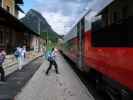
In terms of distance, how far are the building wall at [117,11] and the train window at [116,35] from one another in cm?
12

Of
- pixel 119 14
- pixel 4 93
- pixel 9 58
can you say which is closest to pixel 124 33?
pixel 119 14

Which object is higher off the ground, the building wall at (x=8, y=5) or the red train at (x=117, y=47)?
the building wall at (x=8, y=5)

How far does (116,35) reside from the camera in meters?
9.41

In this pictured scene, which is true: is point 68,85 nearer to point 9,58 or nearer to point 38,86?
point 38,86

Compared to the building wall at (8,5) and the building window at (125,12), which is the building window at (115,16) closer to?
the building window at (125,12)

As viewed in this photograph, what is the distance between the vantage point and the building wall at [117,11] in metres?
8.36

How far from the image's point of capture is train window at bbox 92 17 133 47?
8305 mm

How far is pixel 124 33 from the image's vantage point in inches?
342

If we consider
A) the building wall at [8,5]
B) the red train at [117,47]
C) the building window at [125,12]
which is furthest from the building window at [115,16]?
the building wall at [8,5]

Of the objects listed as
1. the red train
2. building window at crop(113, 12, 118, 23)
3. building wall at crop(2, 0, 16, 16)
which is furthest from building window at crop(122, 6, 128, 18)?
building wall at crop(2, 0, 16, 16)

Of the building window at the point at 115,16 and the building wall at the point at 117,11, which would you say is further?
the building window at the point at 115,16

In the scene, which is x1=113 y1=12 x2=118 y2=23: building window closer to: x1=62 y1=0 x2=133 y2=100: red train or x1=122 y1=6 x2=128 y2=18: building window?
x1=62 y1=0 x2=133 y2=100: red train

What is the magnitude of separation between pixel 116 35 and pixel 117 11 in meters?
0.52

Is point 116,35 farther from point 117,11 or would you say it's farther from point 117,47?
point 117,11
